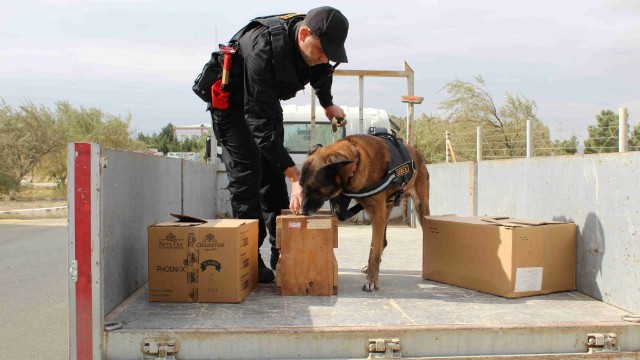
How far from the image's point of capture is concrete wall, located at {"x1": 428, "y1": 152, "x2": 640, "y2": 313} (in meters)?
2.49

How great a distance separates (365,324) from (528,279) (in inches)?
45.1

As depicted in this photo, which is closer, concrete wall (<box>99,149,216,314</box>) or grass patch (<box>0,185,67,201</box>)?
concrete wall (<box>99,149,216,314</box>)

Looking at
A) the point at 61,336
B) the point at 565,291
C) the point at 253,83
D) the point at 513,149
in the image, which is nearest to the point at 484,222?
the point at 565,291

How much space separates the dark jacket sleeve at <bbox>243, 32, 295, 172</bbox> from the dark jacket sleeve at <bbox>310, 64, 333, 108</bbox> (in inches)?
18.9

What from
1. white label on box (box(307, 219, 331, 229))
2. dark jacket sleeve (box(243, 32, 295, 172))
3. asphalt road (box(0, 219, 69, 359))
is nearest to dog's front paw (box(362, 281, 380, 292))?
white label on box (box(307, 219, 331, 229))

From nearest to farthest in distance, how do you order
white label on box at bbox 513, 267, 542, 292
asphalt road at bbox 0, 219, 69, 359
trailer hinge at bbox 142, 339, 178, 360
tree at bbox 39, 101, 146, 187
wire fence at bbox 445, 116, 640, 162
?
1. trailer hinge at bbox 142, 339, 178, 360
2. white label on box at bbox 513, 267, 542, 292
3. asphalt road at bbox 0, 219, 69, 359
4. wire fence at bbox 445, 116, 640, 162
5. tree at bbox 39, 101, 146, 187

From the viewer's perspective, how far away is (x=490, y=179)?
420cm

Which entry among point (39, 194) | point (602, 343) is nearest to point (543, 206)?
point (602, 343)

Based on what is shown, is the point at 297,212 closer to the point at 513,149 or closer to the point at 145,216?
the point at 145,216

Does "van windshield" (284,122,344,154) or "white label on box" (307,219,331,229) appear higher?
"van windshield" (284,122,344,154)

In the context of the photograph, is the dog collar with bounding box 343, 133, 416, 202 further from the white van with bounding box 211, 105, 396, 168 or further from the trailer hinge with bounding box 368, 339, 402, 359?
the white van with bounding box 211, 105, 396, 168

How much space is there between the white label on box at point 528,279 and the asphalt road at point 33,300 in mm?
2897

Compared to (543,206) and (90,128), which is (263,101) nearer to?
(543,206)

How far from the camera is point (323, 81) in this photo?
3553 millimetres
